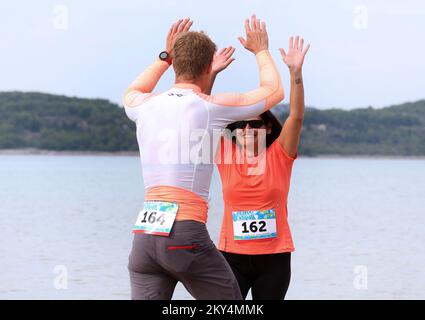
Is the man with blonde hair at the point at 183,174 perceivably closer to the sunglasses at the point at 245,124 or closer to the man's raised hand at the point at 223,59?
the man's raised hand at the point at 223,59

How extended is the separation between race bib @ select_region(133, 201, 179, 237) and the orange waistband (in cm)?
2

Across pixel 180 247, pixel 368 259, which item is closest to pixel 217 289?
pixel 180 247

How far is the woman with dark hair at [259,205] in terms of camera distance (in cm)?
529

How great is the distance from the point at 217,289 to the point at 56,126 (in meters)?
117

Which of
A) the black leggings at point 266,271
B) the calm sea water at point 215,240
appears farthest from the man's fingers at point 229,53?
the calm sea water at point 215,240

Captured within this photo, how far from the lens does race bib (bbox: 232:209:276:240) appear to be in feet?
17.1

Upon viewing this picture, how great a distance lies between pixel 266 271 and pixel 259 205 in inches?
14.8

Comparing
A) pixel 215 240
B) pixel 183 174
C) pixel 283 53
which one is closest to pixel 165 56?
pixel 283 53

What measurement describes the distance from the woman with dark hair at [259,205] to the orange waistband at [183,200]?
1236 mm

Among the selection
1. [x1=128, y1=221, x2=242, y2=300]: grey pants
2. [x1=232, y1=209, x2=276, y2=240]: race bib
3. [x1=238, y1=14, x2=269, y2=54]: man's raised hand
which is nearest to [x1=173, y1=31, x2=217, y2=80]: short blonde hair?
[x1=238, y1=14, x2=269, y2=54]: man's raised hand

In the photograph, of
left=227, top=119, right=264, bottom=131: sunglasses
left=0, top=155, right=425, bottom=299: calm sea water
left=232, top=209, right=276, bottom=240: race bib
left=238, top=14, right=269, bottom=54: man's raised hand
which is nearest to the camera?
left=238, top=14, right=269, bottom=54: man's raised hand

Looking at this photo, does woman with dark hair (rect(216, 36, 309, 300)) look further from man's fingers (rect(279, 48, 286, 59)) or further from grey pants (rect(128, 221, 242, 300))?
grey pants (rect(128, 221, 242, 300))

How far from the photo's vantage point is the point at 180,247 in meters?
3.95

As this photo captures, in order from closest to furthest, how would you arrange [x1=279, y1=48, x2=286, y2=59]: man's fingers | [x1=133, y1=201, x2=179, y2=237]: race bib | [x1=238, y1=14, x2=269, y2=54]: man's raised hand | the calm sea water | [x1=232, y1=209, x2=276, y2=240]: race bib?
[x1=133, y1=201, x2=179, y2=237]: race bib
[x1=238, y1=14, x2=269, y2=54]: man's raised hand
[x1=279, y1=48, x2=286, y2=59]: man's fingers
[x1=232, y1=209, x2=276, y2=240]: race bib
the calm sea water
